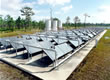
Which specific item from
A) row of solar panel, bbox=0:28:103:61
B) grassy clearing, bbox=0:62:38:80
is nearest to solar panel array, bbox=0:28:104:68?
row of solar panel, bbox=0:28:103:61

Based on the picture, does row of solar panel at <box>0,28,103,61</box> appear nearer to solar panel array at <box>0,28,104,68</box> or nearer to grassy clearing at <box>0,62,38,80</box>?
solar panel array at <box>0,28,104,68</box>

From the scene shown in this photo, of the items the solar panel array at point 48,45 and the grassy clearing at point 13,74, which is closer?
the grassy clearing at point 13,74

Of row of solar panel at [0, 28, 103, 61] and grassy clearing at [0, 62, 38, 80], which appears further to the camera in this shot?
row of solar panel at [0, 28, 103, 61]

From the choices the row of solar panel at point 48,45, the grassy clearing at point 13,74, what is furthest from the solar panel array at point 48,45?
the grassy clearing at point 13,74

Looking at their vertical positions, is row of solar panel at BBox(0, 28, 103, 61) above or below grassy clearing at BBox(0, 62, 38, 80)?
above

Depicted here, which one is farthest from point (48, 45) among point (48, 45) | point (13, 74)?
point (13, 74)

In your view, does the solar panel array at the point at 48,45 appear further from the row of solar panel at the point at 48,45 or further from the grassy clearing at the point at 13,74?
the grassy clearing at the point at 13,74

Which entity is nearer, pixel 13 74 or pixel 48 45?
pixel 13 74

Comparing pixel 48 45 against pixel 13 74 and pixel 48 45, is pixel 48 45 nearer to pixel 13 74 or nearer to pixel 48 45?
pixel 48 45

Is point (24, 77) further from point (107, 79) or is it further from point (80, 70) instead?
point (107, 79)

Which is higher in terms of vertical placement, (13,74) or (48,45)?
(48,45)

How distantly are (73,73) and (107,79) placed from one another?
152 cm

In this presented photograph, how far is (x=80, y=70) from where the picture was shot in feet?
15.2

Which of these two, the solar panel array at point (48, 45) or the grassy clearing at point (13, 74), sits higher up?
the solar panel array at point (48, 45)
